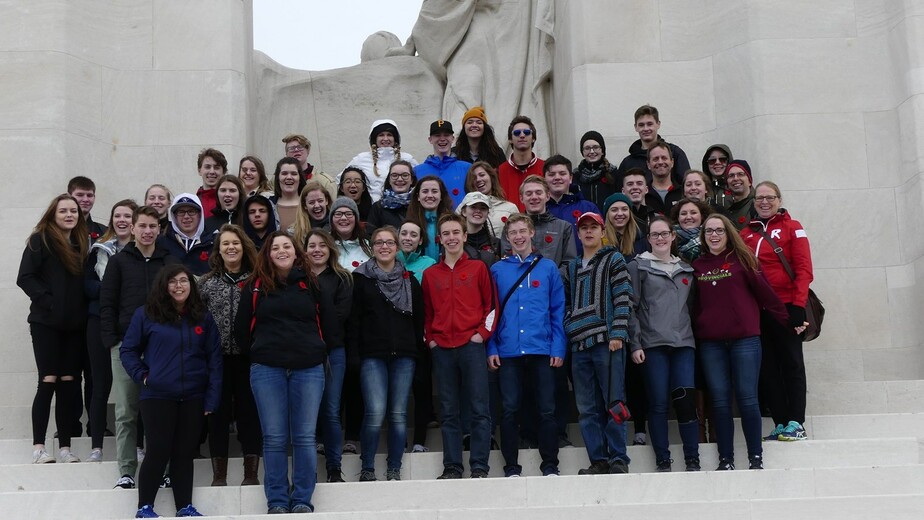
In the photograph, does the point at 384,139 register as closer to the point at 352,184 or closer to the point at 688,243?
the point at 352,184

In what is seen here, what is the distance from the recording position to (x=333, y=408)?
32.2 feet

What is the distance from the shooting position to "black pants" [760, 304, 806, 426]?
34.2ft

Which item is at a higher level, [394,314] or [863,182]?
[863,182]

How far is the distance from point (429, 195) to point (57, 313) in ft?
10.0

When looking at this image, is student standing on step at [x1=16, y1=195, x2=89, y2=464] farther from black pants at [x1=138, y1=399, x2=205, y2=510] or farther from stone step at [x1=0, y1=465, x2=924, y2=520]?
black pants at [x1=138, y1=399, x2=205, y2=510]

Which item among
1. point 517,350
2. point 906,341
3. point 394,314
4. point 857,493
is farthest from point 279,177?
point 906,341

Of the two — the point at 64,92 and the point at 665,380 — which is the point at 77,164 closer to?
the point at 64,92

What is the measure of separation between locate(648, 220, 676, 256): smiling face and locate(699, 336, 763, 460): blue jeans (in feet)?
2.56

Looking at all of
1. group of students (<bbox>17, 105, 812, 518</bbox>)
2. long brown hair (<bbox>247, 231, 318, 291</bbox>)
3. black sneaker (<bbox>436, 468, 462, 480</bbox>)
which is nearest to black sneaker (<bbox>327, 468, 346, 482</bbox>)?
group of students (<bbox>17, 105, 812, 518</bbox>)

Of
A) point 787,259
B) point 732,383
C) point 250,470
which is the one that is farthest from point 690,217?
point 250,470

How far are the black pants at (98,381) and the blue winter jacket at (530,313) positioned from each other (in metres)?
2.91

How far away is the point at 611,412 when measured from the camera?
385 inches

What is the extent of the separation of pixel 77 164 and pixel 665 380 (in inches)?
266

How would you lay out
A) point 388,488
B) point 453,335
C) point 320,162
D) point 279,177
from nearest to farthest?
point 388,488 → point 453,335 → point 279,177 → point 320,162
